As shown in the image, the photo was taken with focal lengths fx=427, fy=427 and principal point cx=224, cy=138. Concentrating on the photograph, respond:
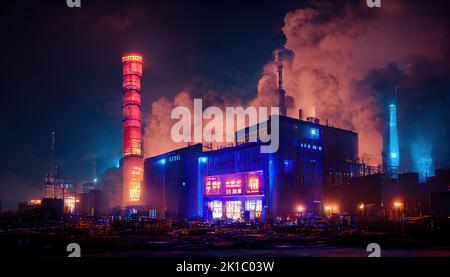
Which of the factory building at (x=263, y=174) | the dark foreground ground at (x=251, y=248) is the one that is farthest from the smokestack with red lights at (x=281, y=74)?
the dark foreground ground at (x=251, y=248)

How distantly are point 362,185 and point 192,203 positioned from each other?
3255cm

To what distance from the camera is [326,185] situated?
7312 centimetres

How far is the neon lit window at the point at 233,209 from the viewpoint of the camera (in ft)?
244

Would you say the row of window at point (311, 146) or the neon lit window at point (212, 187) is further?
the neon lit window at point (212, 187)

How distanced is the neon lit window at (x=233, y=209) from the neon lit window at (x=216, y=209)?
164cm

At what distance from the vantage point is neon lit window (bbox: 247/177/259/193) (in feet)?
229

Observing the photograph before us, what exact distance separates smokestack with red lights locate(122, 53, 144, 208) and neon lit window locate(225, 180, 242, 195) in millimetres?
31770

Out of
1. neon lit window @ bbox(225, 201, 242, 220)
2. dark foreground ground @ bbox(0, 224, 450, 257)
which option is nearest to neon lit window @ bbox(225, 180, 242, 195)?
neon lit window @ bbox(225, 201, 242, 220)

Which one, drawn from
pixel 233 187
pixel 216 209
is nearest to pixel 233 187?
pixel 233 187

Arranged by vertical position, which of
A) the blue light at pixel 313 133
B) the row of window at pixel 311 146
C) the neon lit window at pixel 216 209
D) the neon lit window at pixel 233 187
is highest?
the blue light at pixel 313 133

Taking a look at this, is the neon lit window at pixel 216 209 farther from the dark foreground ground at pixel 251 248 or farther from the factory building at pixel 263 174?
the dark foreground ground at pixel 251 248

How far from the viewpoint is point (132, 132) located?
9869 centimetres

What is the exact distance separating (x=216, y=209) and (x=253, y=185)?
12.1 metres
